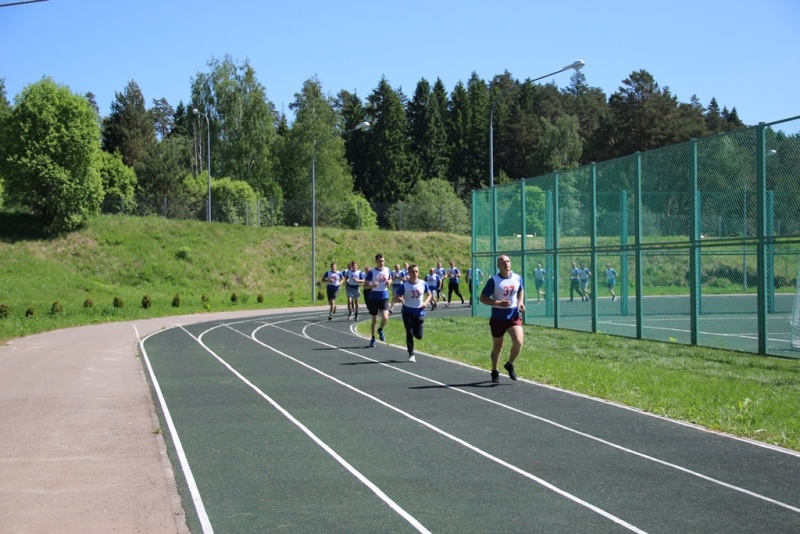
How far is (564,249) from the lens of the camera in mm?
23375

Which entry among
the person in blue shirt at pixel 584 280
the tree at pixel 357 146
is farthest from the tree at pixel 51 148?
the tree at pixel 357 146

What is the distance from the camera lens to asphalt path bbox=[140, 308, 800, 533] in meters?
6.27

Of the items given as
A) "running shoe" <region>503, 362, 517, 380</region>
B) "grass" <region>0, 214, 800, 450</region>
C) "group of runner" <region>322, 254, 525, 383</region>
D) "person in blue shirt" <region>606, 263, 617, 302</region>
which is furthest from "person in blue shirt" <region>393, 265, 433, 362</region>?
"person in blue shirt" <region>606, 263, 617, 302</region>

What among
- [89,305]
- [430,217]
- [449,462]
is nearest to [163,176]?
[430,217]

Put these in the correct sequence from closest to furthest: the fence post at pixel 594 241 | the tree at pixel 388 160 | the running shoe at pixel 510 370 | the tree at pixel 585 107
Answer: the running shoe at pixel 510 370 < the fence post at pixel 594 241 < the tree at pixel 388 160 < the tree at pixel 585 107

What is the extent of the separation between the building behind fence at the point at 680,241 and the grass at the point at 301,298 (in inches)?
31.5

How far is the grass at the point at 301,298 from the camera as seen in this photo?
11492 millimetres

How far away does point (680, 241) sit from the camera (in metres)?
18.2

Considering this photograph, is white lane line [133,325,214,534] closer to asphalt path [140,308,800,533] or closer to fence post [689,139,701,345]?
asphalt path [140,308,800,533]

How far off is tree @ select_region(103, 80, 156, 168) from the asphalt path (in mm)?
70293

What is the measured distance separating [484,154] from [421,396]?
87456 mm

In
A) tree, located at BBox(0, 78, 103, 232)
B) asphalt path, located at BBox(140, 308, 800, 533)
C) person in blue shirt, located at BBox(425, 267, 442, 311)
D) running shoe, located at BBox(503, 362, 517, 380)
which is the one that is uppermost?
tree, located at BBox(0, 78, 103, 232)

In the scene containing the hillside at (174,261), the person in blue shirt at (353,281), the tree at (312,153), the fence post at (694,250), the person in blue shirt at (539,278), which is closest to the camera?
the fence post at (694,250)

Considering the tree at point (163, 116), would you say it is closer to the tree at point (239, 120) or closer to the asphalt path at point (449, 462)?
the tree at point (239, 120)
